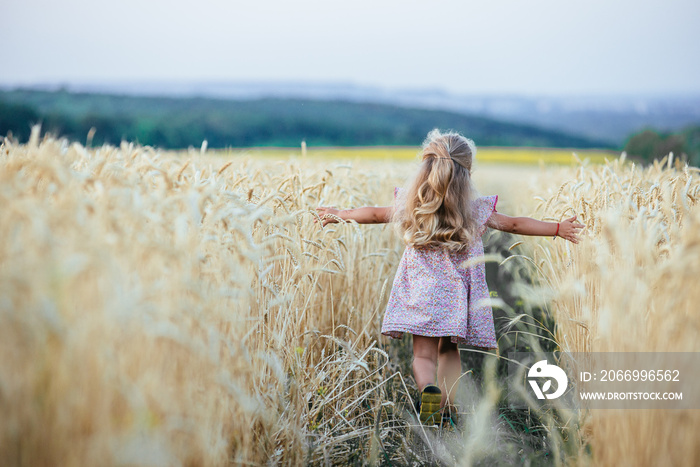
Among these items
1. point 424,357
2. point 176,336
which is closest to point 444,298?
point 424,357

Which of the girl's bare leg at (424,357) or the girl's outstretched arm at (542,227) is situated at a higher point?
the girl's outstretched arm at (542,227)

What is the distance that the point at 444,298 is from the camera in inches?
112

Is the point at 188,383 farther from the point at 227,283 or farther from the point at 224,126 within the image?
the point at 224,126

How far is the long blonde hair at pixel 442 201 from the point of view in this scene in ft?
9.40

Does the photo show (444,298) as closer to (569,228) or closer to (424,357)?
(424,357)

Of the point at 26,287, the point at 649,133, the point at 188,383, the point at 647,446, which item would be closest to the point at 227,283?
the point at 188,383

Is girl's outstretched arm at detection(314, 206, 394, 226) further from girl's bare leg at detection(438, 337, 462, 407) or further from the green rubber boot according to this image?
the green rubber boot

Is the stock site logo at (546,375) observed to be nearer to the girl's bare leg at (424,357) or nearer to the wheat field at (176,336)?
the wheat field at (176,336)

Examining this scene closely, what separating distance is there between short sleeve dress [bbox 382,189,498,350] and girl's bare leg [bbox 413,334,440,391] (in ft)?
0.38

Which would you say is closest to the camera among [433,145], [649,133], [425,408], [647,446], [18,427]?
[18,427]

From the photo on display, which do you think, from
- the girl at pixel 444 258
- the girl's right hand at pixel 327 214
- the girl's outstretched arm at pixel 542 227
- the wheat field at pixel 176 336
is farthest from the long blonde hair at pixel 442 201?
the wheat field at pixel 176 336

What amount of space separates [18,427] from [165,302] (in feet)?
1.50

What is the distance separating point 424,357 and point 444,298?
369 millimetres

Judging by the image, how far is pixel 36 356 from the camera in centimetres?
129
